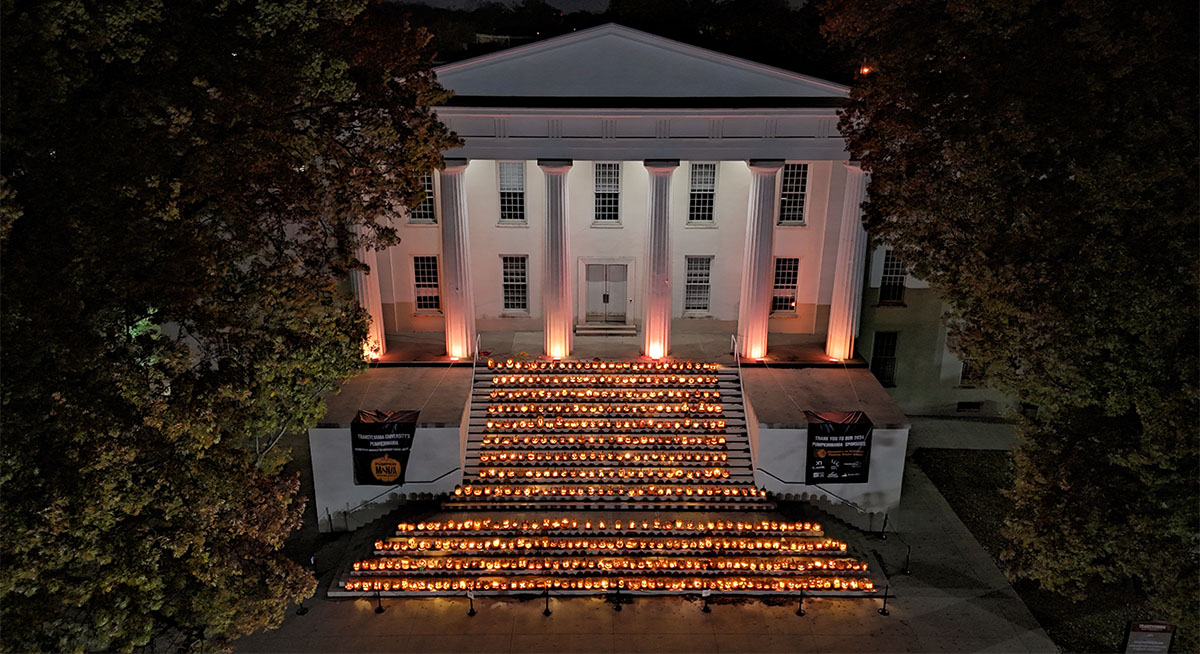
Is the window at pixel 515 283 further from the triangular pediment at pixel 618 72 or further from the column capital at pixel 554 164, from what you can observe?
the triangular pediment at pixel 618 72

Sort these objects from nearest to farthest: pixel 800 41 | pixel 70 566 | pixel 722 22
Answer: pixel 70 566
pixel 800 41
pixel 722 22

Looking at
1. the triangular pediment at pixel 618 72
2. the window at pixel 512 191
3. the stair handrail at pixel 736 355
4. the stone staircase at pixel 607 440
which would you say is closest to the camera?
the stone staircase at pixel 607 440

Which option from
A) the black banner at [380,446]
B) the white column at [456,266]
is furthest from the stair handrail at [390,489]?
the white column at [456,266]

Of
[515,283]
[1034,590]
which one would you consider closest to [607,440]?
[515,283]

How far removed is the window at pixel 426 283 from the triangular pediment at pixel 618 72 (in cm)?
764

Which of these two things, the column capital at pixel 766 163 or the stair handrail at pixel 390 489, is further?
the column capital at pixel 766 163

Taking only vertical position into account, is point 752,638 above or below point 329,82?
below

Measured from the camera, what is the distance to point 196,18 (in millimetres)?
14242

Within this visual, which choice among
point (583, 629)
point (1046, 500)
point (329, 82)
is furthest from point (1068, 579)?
point (329, 82)

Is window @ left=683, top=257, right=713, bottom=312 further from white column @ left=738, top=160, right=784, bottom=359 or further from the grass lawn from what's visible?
the grass lawn

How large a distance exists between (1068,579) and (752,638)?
6.95 m

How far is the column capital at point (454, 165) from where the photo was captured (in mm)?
24859

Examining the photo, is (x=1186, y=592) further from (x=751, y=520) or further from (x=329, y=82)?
(x=329, y=82)

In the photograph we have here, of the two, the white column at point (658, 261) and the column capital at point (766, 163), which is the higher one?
the column capital at point (766, 163)
